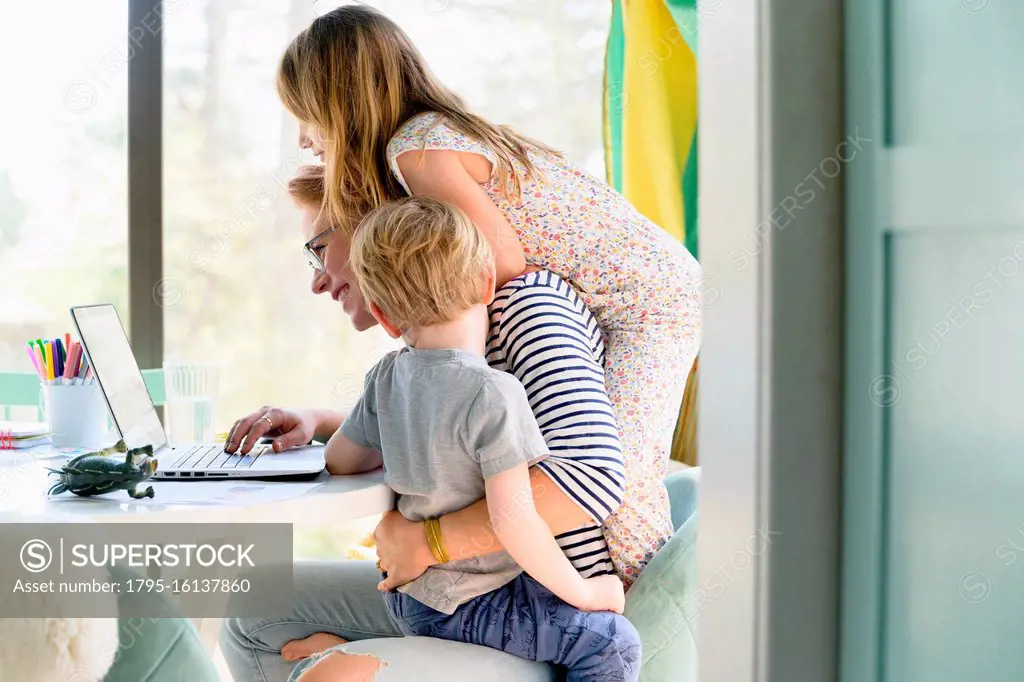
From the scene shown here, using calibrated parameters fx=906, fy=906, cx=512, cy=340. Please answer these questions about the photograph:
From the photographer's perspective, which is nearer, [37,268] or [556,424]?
[556,424]

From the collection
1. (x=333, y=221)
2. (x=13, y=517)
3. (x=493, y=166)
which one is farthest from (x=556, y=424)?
(x=13, y=517)

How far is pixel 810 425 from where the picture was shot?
381mm

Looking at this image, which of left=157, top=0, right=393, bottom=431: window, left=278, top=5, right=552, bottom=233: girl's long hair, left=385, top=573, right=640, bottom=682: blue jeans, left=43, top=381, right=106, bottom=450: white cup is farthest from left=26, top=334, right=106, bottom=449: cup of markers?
left=157, top=0, right=393, bottom=431: window

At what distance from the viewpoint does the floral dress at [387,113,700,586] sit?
4.06 ft

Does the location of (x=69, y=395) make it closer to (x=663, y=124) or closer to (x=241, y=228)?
(x=663, y=124)

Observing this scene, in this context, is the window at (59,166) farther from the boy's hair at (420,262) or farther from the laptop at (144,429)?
the boy's hair at (420,262)

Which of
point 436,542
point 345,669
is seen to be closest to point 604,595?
point 436,542

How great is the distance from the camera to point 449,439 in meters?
1.06

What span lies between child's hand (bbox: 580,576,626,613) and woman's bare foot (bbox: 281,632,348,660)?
458 millimetres

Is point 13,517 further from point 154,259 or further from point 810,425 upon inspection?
point 154,259

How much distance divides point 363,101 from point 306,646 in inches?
32.1

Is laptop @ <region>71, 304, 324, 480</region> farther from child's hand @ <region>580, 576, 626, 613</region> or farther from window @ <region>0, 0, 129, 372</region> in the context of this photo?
window @ <region>0, 0, 129, 372</region>

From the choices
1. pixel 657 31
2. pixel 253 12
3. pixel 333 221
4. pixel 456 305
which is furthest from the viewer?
pixel 253 12

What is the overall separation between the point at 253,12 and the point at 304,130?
1.87 metres
